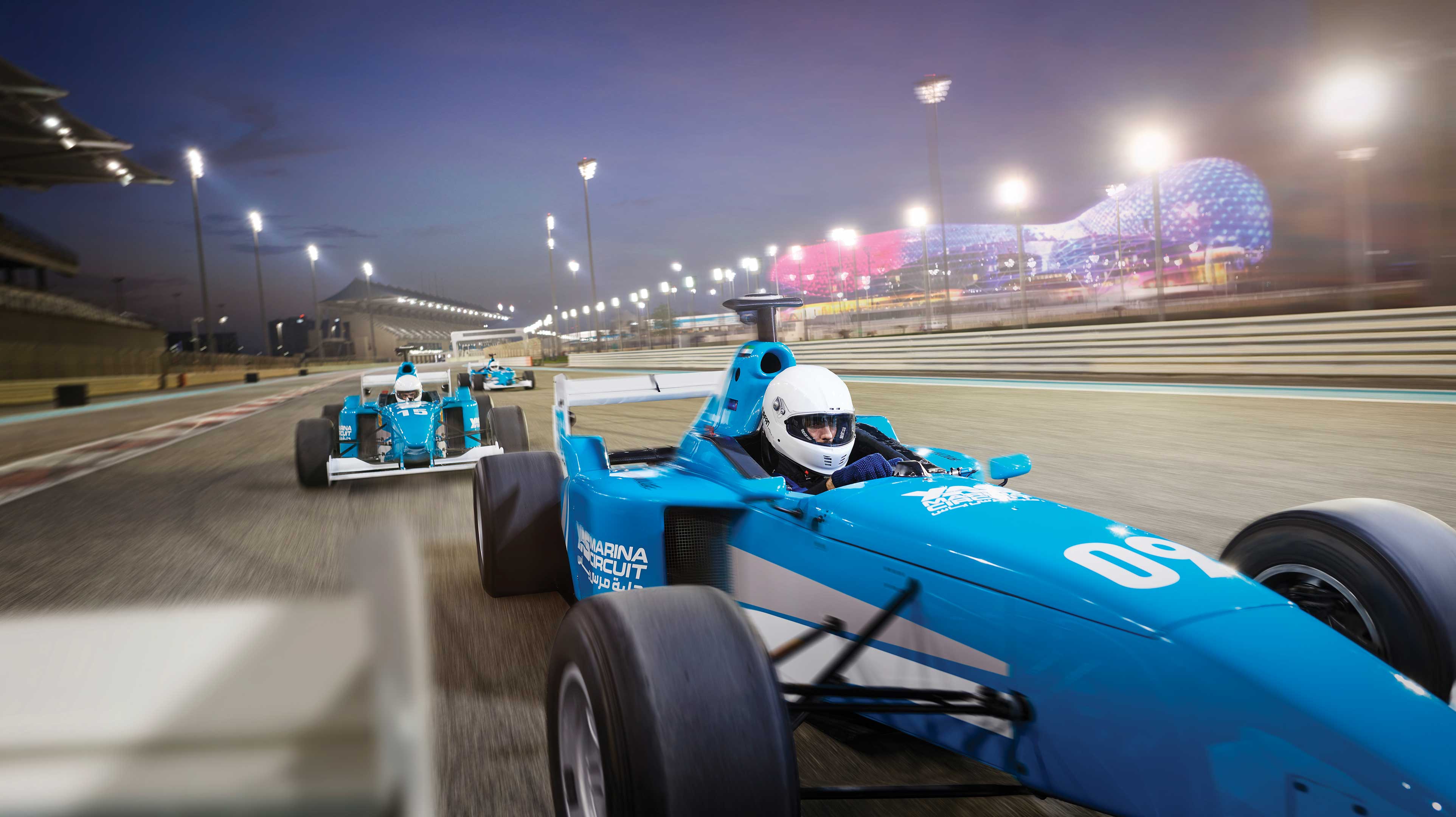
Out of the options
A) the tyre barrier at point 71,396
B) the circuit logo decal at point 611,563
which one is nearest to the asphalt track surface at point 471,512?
the circuit logo decal at point 611,563

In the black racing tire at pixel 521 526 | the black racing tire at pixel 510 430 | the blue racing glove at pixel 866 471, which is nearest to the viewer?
the blue racing glove at pixel 866 471

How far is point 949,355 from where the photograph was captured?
23.1 metres

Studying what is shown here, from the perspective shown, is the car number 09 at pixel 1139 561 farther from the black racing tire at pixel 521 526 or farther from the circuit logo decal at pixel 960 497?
the black racing tire at pixel 521 526

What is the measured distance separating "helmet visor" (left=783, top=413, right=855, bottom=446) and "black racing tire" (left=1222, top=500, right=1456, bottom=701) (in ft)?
4.62

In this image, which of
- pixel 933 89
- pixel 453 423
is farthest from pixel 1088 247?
pixel 453 423

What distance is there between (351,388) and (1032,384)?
78.6 ft

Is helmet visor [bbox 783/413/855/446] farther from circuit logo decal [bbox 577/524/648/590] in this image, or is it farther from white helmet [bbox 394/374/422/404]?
white helmet [bbox 394/374/422/404]

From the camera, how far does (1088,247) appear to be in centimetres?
11400

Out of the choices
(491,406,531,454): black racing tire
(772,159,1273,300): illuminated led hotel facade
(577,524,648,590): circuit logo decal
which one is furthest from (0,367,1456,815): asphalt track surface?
(772,159,1273,300): illuminated led hotel facade

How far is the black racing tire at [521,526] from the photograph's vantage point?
4680 mm

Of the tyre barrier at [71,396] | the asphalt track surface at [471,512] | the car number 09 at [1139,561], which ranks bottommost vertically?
the asphalt track surface at [471,512]

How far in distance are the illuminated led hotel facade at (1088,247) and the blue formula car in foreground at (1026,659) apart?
72118 mm

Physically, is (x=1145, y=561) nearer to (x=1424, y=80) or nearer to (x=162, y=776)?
(x=162, y=776)

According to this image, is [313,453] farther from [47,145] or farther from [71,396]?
[47,145]
